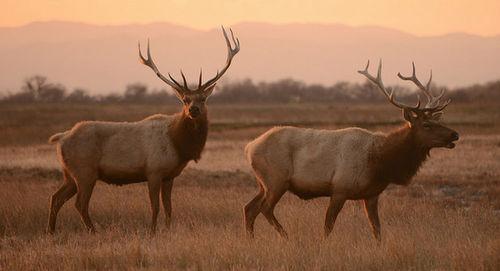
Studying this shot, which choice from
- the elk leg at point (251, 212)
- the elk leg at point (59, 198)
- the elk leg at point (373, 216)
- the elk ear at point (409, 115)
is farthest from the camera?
the elk leg at point (59, 198)

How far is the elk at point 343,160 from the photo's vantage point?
37.6 ft

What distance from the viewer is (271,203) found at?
1188 cm

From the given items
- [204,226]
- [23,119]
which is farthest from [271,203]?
[23,119]

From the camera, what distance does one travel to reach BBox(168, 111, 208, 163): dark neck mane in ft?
42.9

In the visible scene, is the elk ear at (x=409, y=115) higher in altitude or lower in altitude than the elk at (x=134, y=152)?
higher

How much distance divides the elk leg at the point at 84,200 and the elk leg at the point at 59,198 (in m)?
0.34

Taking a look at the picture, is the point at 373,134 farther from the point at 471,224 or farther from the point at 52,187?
the point at 52,187

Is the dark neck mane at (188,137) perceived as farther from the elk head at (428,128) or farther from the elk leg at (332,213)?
the elk head at (428,128)

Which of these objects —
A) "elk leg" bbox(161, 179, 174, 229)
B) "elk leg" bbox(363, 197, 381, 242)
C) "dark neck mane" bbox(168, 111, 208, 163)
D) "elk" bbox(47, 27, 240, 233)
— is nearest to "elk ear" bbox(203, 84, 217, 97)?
"elk" bbox(47, 27, 240, 233)

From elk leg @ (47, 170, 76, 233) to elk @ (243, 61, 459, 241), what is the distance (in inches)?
121

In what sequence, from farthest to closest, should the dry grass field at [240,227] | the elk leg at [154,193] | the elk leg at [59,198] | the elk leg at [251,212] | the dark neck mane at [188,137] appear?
the dark neck mane at [188,137]
the elk leg at [59,198]
the elk leg at [154,193]
the elk leg at [251,212]
the dry grass field at [240,227]

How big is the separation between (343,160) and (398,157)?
31.0 inches

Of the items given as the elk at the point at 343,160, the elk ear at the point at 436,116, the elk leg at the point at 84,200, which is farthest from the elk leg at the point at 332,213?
the elk leg at the point at 84,200

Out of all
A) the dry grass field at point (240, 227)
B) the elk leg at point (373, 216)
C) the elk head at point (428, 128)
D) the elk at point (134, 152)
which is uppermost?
the elk head at point (428, 128)
